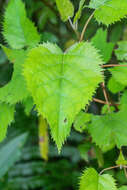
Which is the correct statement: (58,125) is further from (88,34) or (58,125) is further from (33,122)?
(33,122)

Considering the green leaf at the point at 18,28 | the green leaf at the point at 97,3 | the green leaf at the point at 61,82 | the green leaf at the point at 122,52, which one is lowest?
the green leaf at the point at 61,82

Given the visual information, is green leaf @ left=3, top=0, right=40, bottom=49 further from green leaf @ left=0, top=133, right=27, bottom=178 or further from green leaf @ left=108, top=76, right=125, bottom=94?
green leaf @ left=0, top=133, right=27, bottom=178

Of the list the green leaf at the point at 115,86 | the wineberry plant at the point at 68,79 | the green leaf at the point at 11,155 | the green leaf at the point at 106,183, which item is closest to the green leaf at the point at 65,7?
the wineberry plant at the point at 68,79

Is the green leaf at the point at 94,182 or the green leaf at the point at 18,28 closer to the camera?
the green leaf at the point at 94,182

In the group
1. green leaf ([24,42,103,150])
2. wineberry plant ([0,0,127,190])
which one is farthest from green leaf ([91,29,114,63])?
green leaf ([24,42,103,150])

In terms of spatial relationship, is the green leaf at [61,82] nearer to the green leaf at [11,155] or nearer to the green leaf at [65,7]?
the green leaf at [65,7]

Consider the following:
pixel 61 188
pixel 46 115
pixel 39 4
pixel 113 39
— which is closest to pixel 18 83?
pixel 46 115

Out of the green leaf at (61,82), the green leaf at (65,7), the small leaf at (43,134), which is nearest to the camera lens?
the green leaf at (61,82)
